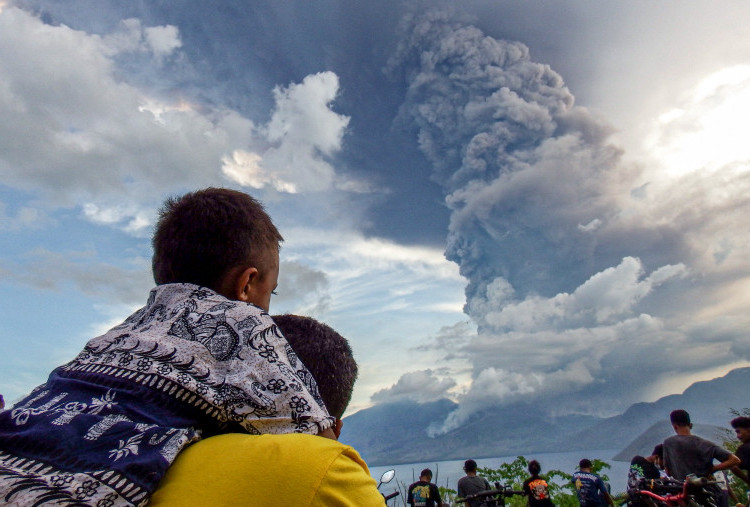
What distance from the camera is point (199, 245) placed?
1337 millimetres

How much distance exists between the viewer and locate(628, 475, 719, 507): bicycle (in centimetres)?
534

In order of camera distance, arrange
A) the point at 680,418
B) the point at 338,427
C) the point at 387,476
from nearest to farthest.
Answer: the point at 338,427, the point at 387,476, the point at 680,418

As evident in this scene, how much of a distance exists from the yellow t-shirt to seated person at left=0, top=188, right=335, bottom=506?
5 centimetres

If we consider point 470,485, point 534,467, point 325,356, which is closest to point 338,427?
point 325,356

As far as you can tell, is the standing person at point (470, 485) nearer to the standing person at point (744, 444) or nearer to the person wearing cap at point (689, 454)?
the person wearing cap at point (689, 454)

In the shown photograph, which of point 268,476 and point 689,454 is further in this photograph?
point 689,454

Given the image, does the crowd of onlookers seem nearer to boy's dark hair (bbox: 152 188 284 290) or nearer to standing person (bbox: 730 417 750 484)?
standing person (bbox: 730 417 750 484)

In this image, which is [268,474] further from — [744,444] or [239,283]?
[744,444]

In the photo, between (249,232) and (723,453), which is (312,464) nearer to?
(249,232)

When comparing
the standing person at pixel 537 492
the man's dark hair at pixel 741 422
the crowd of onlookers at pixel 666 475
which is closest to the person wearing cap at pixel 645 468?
the crowd of onlookers at pixel 666 475

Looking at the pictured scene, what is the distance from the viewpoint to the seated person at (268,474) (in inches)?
31.8

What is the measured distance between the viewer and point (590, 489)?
8.55 m

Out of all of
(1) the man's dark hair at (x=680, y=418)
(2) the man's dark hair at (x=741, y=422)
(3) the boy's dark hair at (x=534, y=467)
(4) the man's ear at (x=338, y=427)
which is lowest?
(4) the man's ear at (x=338, y=427)

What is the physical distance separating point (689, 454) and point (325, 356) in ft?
22.8
